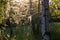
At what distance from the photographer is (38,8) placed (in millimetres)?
18328

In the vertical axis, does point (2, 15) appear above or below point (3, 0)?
below

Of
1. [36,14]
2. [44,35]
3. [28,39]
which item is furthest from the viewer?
[36,14]

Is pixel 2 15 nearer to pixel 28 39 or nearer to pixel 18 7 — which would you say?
pixel 28 39

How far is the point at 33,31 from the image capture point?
1928cm

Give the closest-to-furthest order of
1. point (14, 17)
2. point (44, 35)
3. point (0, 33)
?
point (44, 35), point (0, 33), point (14, 17)

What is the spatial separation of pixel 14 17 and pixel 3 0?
200 inches

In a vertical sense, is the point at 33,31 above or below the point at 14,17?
below

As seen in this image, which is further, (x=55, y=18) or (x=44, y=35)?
(x=55, y=18)

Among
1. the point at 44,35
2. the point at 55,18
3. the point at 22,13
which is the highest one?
the point at 44,35

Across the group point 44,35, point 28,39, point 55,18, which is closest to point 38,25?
point 28,39

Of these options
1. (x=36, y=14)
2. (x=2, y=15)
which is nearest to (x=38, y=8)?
(x=36, y=14)

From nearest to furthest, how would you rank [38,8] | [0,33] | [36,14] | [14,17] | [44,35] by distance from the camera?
[44,35], [0,33], [14,17], [38,8], [36,14]

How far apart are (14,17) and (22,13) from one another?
8.89 ft

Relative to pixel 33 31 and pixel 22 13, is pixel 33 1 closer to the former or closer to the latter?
pixel 22 13
